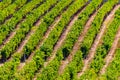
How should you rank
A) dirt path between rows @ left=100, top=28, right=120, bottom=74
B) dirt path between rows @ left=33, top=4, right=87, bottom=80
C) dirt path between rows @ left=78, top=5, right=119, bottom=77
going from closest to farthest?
dirt path between rows @ left=100, top=28, right=120, bottom=74, dirt path between rows @ left=78, top=5, right=119, bottom=77, dirt path between rows @ left=33, top=4, right=87, bottom=80

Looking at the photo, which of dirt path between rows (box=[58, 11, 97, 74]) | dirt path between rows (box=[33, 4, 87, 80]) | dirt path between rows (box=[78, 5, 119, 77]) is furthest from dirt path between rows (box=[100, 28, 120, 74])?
dirt path between rows (box=[33, 4, 87, 80])

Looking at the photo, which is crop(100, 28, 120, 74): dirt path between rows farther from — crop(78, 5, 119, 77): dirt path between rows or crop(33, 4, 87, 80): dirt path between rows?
crop(33, 4, 87, 80): dirt path between rows

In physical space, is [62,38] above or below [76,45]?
above

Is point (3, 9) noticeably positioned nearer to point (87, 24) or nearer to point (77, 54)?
point (87, 24)

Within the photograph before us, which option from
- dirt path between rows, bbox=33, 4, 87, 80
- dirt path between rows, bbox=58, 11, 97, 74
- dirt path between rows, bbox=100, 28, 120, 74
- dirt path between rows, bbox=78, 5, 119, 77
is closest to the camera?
dirt path between rows, bbox=100, 28, 120, 74

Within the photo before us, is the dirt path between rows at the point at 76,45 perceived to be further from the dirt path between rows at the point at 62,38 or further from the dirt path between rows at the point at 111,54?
the dirt path between rows at the point at 111,54

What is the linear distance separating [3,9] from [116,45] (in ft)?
79.1

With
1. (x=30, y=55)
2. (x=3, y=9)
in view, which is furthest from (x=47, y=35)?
(x=3, y=9)

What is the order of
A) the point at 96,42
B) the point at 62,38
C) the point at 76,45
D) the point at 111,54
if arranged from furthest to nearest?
the point at 62,38
the point at 96,42
the point at 76,45
the point at 111,54

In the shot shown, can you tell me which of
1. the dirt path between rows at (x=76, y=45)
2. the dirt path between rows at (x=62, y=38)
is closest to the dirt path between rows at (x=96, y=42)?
the dirt path between rows at (x=76, y=45)

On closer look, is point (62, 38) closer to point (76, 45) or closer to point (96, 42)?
point (76, 45)

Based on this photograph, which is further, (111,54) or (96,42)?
(96,42)

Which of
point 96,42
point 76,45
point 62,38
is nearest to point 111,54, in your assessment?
point 96,42

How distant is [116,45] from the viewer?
161ft
